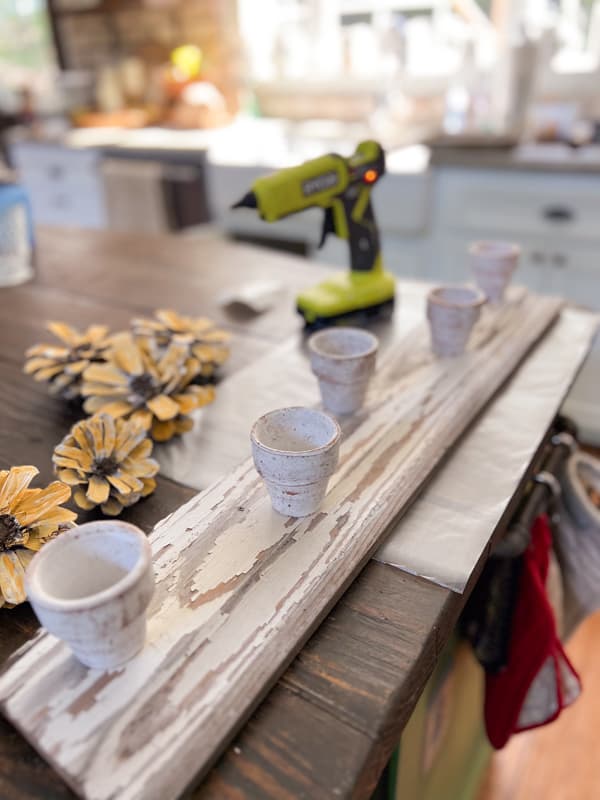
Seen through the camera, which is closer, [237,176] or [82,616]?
[82,616]

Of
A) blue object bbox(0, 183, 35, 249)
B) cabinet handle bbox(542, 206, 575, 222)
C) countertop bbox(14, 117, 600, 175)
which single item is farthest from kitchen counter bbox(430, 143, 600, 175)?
blue object bbox(0, 183, 35, 249)

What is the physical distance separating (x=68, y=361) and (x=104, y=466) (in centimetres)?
28

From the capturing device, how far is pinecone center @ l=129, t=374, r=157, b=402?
803 mm

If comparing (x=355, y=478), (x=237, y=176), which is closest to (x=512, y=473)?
(x=355, y=478)

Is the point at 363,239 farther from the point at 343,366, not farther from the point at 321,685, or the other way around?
the point at 321,685

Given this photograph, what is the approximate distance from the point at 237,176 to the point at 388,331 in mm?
1818

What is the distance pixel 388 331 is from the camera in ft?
3.41

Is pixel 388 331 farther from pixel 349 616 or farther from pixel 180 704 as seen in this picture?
pixel 180 704

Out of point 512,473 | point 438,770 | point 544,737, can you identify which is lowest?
point 544,737

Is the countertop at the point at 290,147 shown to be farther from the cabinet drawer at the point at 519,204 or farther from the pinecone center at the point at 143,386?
the pinecone center at the point at 143,386

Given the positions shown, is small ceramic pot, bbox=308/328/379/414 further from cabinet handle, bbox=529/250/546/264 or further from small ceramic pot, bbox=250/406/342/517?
cabinet handle, bbox=529/250/546/264

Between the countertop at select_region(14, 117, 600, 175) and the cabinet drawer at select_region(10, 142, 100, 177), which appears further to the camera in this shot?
the cabinet drawer at select_region(10, 142, 100, 177)

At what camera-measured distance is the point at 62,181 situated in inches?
131

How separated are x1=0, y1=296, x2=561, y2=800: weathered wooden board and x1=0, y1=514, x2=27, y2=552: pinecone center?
10cm
